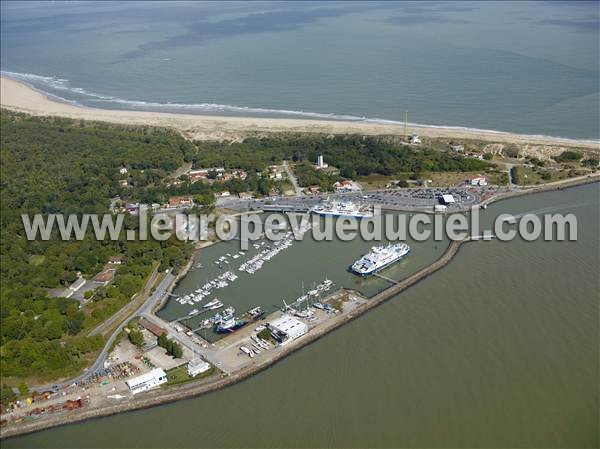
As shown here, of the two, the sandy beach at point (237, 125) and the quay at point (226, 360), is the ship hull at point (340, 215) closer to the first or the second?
the quay at point (226, 360)

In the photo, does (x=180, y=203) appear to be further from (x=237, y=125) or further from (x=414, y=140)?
(x=414, y=140)

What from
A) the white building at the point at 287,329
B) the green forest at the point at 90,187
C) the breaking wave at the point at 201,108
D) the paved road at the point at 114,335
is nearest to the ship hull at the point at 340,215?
the green forest at the point at 90,187

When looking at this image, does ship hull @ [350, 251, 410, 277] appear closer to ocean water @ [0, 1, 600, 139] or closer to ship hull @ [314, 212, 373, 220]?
ship hull @ [314, 212, 373, 220]

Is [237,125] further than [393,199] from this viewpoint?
Yes

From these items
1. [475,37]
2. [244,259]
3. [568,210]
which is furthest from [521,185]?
[475,37]

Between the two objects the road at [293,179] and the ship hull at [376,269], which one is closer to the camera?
the ship hull at [376,269]

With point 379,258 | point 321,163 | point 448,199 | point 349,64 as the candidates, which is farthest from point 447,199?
point 349,64
